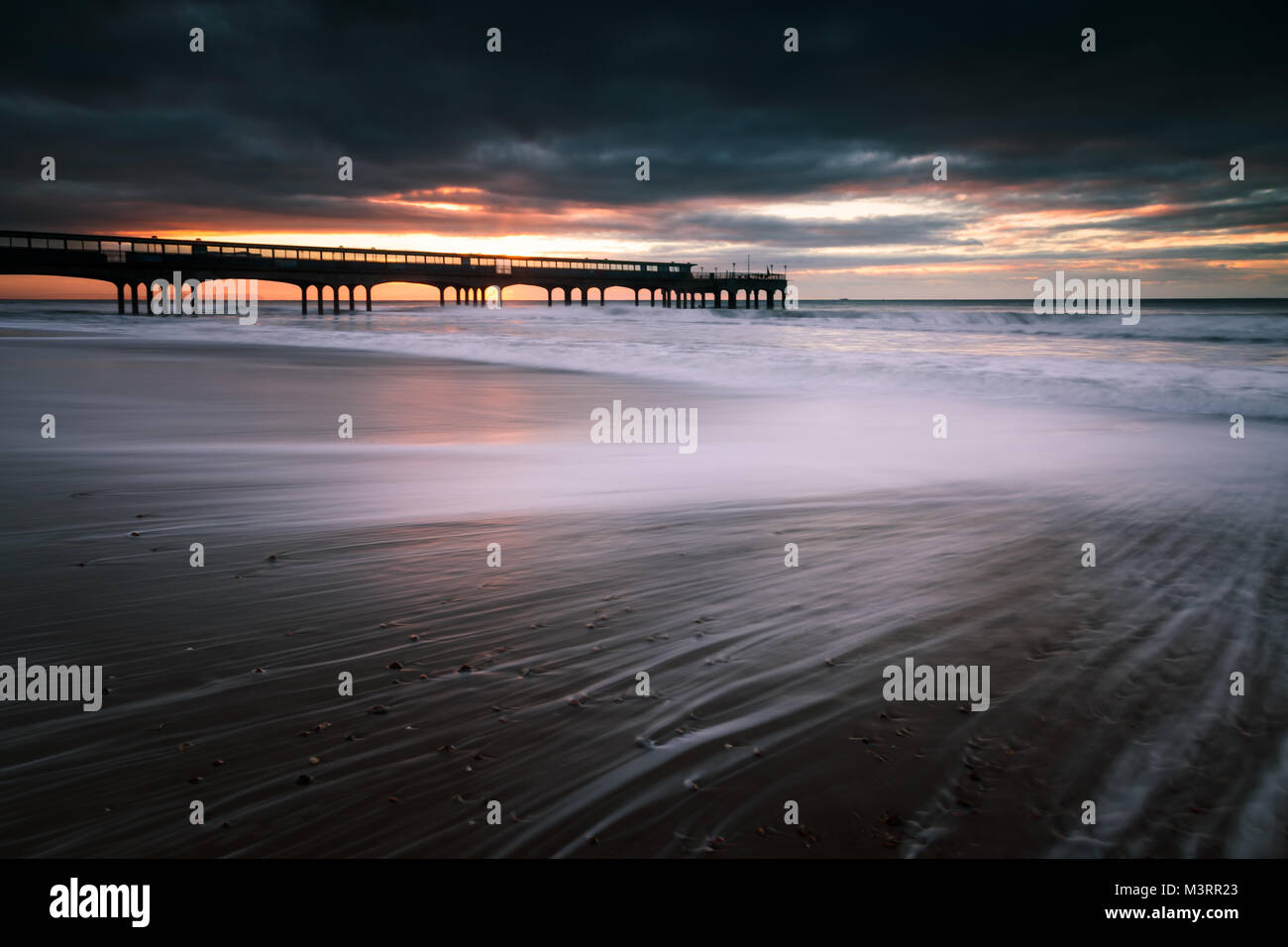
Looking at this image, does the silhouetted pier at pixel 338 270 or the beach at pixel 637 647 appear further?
the silhouetted pier at pixel 338 270

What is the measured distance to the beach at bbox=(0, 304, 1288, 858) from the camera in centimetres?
243

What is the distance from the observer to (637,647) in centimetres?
361

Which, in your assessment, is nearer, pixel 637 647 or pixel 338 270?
pixel 637 647

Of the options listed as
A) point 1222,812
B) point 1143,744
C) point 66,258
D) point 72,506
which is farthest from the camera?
point 66,258

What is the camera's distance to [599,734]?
9.43 feet

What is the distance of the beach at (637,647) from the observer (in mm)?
2430

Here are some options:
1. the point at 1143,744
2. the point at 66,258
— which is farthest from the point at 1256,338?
the point at 66,258

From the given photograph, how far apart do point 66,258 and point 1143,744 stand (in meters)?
71.2

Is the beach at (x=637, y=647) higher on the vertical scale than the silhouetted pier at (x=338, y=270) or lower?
lower

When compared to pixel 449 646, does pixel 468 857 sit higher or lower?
lower

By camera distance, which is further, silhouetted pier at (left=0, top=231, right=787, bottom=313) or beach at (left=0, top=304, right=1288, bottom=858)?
silhouetted pier at (left=0, top=231, right=787, bottom=313)

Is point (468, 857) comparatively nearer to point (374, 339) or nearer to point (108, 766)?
point (108, 766)

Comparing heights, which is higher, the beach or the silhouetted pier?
the silhouetted pier
